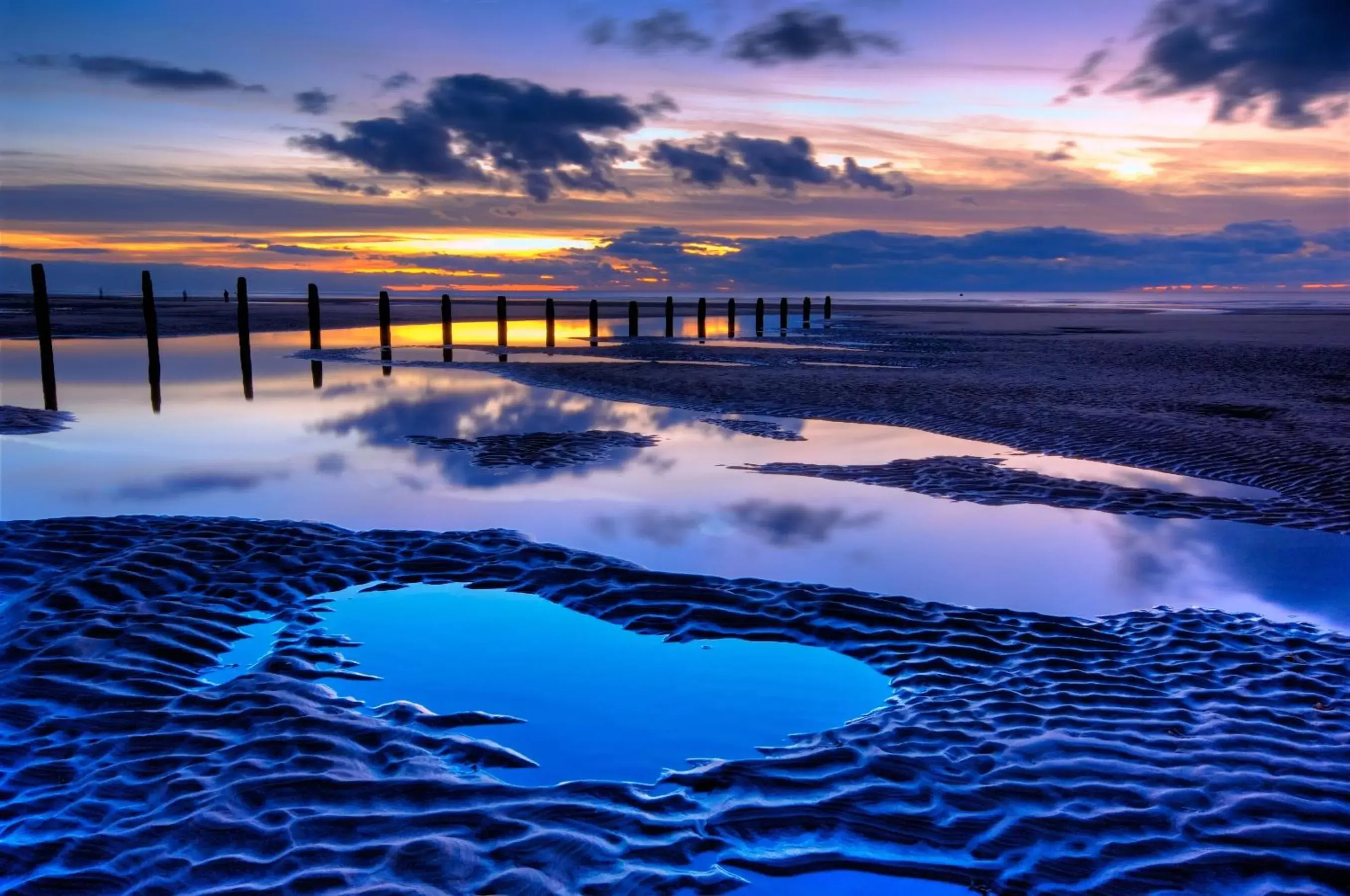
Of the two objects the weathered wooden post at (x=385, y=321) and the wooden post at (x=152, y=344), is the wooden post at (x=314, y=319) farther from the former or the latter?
the wooden post at (x=152, y=344)

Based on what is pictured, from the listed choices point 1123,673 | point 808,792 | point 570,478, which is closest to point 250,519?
point 570,478

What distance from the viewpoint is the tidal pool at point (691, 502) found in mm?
7941

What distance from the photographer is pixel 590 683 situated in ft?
18.9

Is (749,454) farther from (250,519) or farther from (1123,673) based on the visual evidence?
(1123,673)

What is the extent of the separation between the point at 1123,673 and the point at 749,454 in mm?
8132

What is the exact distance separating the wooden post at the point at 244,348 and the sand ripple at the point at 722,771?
16.2 meters

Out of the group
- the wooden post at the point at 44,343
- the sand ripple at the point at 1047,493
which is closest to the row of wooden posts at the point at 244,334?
the wooden post at the point at 44,343

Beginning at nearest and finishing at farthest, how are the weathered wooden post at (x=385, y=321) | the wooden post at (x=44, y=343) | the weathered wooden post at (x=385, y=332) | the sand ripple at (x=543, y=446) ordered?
the sand ripple at (x=543, y=446) → the wooden post at (x=44, y=343) → the weathered wooden post at (x=385, y=332) → the weathered wooden post at (x=385, y=321)

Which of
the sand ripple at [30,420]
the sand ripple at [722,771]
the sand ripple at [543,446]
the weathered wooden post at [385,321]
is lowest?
the sand ripple at [30,420]

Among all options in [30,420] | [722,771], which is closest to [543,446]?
[30,420]

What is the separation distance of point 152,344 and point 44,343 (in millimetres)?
4432

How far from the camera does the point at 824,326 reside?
58531mm

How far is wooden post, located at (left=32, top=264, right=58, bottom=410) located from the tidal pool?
1.67 feet

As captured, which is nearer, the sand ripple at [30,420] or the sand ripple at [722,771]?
the sand ripple at [722,771]
